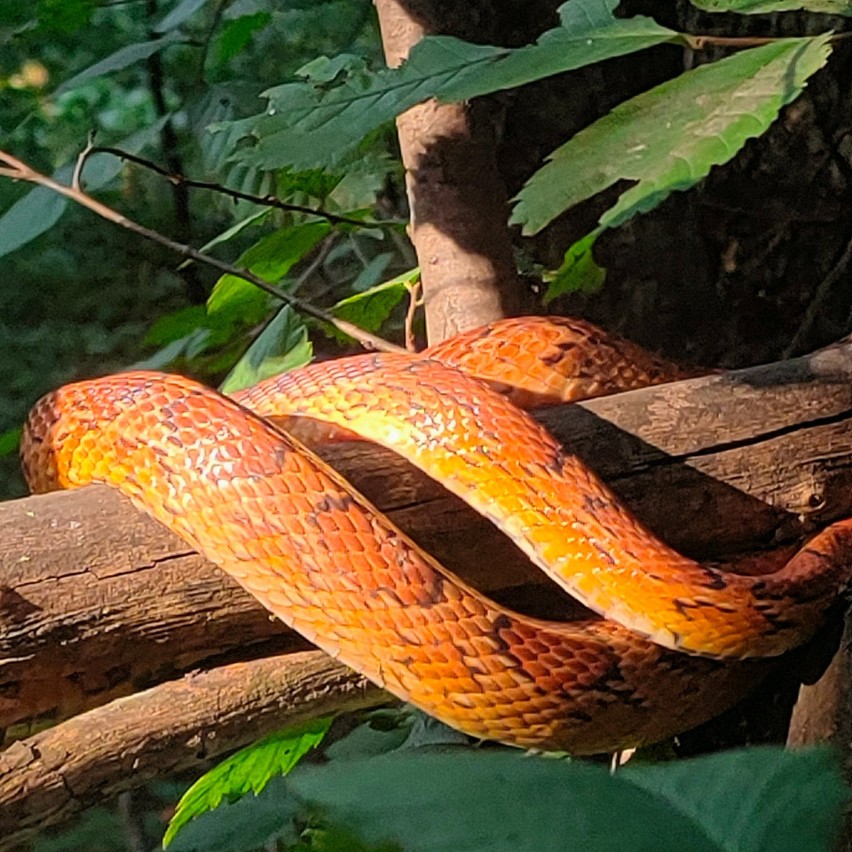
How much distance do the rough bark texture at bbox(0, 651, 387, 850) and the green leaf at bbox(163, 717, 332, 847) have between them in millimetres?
78

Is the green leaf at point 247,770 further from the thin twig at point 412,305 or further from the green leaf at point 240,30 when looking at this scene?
the green leaf at point 240,30

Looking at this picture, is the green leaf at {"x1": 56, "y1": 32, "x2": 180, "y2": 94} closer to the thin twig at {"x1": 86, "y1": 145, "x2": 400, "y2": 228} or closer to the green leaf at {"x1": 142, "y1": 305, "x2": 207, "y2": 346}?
the thin twig at {"x1": 86, "y1": 145, "x2": 400, "y2": 228}

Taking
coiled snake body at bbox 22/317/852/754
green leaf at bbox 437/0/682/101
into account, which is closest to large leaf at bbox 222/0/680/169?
green leaf at bbox 437/0/682/101

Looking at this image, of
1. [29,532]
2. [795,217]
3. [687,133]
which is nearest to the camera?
[687,133]

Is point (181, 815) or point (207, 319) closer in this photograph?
point (181, 815)

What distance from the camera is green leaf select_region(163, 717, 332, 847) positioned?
106 cm

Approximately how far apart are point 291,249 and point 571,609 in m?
0.65

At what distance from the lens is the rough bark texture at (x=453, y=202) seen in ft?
4.77

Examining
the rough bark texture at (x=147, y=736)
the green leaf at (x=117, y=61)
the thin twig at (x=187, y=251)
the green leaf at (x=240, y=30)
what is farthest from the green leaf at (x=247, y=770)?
the green leaf at (x=240, y=30)

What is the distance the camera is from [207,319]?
1.54m

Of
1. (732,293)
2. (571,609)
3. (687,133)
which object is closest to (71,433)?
(571,609)

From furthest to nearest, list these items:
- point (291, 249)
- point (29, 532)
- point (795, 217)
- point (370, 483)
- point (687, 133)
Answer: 1. point (795, 217)
2. point (291, 249)
3. point (370, 483)
4. point (29, 532)
5. point (687, 133)

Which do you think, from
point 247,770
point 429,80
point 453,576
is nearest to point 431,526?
point 453,576

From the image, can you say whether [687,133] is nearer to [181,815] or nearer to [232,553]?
[232,553]
